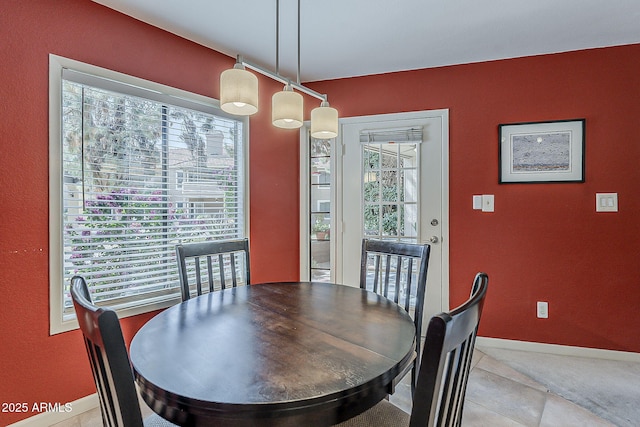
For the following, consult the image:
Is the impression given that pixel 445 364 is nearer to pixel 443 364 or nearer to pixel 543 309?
pixel 443 364

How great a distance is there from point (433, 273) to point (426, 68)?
1.80 meters

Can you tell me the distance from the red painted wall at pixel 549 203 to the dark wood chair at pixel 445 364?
221 cm

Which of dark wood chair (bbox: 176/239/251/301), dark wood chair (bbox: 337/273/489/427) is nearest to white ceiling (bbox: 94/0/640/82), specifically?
dark wood chair (bbox: 176/239/251/301)

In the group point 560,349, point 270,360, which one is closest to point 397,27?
point 270,360

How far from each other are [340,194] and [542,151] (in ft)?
5.60

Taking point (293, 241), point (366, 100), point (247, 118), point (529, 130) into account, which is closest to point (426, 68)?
point (366, 100)

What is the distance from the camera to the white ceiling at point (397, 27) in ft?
6.97

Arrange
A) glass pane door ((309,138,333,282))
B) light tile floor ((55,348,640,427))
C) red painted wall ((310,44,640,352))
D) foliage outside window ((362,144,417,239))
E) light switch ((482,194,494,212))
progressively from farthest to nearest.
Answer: glass pane door ((309,138,333,282)) → foliage outside window ((362,144,417,239)) → light switch ((482,194,494,212)) → red painted wall ((310,44,640,352)) → light tile floor ((55,348,640,427))

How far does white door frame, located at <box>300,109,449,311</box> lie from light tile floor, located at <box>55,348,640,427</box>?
2.34 feet

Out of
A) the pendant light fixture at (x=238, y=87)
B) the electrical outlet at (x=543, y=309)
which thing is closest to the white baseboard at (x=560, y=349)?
the electrical outlet at (x=543, y=309)

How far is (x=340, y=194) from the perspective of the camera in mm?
3412

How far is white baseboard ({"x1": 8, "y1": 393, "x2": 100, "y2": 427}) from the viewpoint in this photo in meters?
1.85

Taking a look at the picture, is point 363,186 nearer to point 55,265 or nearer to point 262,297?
point 262,297

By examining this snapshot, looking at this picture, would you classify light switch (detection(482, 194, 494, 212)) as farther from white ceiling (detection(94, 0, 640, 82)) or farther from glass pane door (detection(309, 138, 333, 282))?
glass pane door (detection(309, 138, 333, 282))
